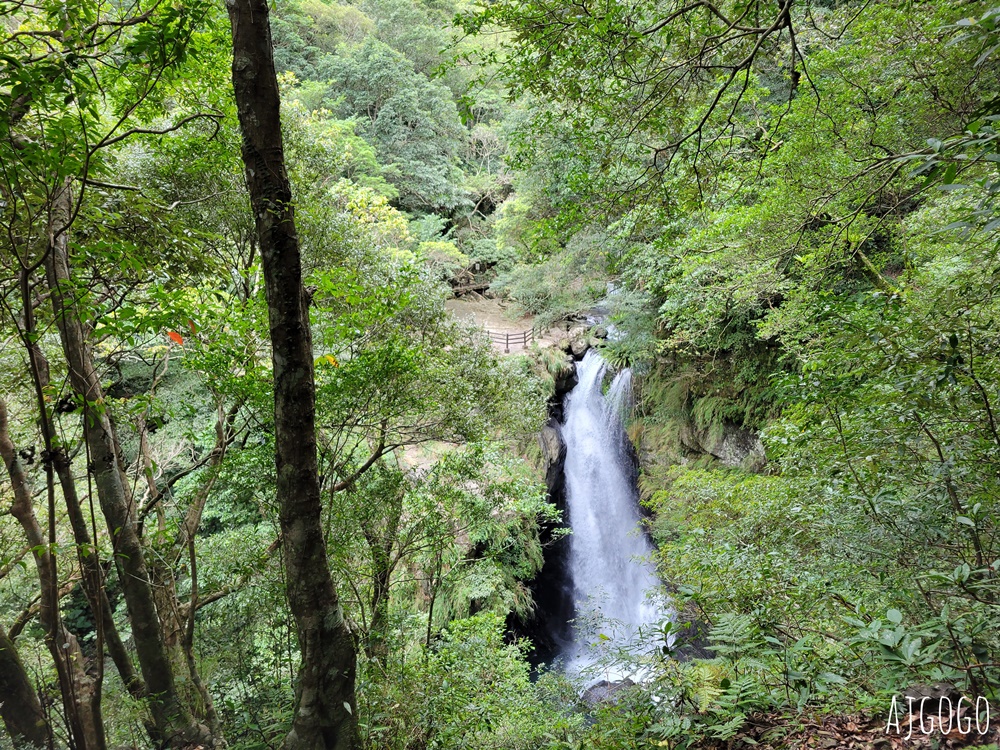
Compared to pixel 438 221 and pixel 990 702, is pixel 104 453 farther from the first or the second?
pixel 438 221

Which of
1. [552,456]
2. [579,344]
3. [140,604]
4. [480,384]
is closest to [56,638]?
[140,604]

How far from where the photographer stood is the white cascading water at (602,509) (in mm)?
11258

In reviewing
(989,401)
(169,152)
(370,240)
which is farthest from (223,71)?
(989,401)

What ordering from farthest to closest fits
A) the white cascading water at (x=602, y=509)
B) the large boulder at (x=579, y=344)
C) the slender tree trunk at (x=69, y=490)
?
the large boulder at (x=579, y=344), the white cascading water at (x=602, y=509), the slender tree trunk at (x=69, y=490)

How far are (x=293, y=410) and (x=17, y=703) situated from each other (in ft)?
14.0

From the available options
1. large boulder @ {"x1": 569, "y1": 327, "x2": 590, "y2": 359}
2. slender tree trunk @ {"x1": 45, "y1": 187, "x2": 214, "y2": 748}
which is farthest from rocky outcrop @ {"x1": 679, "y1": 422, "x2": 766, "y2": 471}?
slender tree trunk @ {"x1": 45, "y1": 187, "x2": 214, "y2": 748}

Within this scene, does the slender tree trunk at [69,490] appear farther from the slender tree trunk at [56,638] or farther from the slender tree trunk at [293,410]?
the slender tree trunk at [293,410]

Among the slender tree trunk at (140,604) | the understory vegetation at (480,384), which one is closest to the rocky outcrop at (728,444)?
the understory vegetation at (480,384)

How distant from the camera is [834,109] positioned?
5445 millimetres

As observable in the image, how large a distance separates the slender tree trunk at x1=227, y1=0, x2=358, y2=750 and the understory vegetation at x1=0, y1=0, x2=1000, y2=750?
3 cm

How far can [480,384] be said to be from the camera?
6559mm

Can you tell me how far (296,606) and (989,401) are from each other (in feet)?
12.4

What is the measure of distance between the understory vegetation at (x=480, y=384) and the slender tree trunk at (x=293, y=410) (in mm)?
29

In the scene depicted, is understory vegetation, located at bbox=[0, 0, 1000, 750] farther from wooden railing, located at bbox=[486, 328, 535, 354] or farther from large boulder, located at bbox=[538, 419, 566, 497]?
wooden railing, located at bbox=[486, 328, 535, 354]
